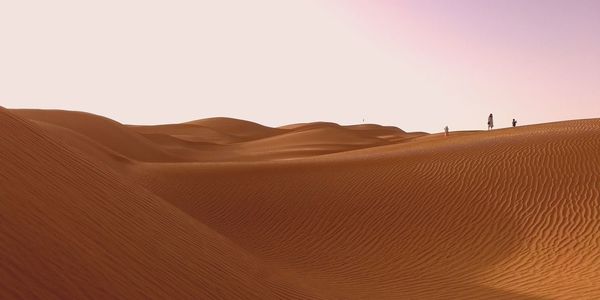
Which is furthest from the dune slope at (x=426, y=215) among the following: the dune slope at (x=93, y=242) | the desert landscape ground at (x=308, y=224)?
the dune slope at (x=93, y=242)

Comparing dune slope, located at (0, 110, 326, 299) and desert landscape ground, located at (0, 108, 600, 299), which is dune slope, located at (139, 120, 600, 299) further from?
dune slope, located at (0, 110, 326, 299)

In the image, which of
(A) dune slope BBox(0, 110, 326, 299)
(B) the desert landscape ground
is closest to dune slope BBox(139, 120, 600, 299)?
(B) the desert landscape ground

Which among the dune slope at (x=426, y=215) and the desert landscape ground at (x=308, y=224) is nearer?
the desert landscape ground at (x=308, y=224)

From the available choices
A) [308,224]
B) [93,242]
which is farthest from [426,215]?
[93,242]

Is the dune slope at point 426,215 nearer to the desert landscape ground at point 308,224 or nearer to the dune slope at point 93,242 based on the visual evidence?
the desert landscape ground at point 308,224

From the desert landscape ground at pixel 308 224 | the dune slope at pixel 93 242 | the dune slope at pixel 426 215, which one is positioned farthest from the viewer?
the dune slope at pixel 426 215

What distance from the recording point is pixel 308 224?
11945mm

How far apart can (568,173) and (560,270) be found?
197 inches

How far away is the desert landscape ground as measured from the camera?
13.6 ft

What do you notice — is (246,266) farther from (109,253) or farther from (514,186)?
(514,186)

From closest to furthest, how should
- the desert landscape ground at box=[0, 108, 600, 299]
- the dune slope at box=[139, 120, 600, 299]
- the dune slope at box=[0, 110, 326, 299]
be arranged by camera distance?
the dune slope at box=[0, 110, 326, 299], the desert landscape ground at box=[0, 108, 600, 299], the dune slope at box=[139, 120, 600, 299]

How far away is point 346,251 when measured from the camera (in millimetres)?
10461

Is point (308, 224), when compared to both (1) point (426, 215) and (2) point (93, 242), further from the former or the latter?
(2) point (93, 242)

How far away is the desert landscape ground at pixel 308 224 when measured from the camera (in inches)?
163
